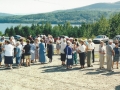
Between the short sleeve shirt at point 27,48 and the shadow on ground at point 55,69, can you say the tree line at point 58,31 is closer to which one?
the shadow on ground at point 55,69

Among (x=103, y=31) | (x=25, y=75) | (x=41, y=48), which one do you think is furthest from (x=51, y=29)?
(x=25, y=75)

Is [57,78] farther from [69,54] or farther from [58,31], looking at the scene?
[58,31]

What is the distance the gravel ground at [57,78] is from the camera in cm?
1127

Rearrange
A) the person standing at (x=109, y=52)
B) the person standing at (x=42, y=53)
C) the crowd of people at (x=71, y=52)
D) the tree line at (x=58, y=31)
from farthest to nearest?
the tree line at (x=58, y=31), the person standing at (x=42, y=53), the crowd of people at (x=71, y=52), the person standing at (x=109, y=52)

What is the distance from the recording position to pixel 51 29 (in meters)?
58.4

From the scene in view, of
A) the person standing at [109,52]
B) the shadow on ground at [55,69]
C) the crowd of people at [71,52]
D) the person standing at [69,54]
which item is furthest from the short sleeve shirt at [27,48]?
the person standing at [109,52]

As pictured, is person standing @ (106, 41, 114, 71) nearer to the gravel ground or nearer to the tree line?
the gravel ground

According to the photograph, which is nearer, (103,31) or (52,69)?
(52,69)

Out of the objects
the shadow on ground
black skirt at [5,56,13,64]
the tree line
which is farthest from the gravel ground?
the tree line

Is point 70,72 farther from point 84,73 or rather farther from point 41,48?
point 41,48

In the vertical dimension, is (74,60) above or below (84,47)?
below

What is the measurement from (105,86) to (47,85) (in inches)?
106

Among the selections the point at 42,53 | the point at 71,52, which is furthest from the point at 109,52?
the point at 42,53

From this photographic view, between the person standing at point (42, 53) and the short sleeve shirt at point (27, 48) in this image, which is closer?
the short sleeve shirt at point (27, 48)
